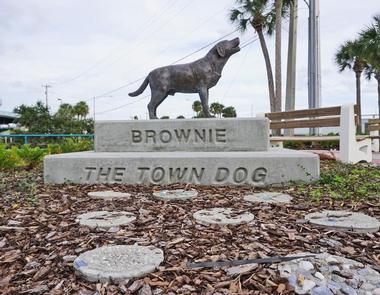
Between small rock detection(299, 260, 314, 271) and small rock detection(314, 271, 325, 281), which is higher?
small rock detection(299, 260, 314, 271)

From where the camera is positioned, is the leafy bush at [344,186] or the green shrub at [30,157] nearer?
the leafy bush at [344,186]

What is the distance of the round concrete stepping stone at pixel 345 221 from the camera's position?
271 centimetres

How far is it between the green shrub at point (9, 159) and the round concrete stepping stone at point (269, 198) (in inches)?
201

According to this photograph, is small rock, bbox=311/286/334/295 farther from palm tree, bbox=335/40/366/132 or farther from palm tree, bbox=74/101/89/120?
palm tree, bbox=74/101/89/120

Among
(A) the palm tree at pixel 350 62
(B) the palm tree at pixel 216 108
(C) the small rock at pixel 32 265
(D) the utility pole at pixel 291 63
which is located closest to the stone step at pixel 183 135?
(C) the small rock at pixel 32 265

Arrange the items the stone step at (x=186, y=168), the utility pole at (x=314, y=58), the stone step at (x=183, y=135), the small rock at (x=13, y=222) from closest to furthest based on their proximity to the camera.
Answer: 1. the small rock at (x=13, y=222)
2. the stone step at (x=186, y=168)
3. the stone step at (x=183, y=135)
4. the utility pole at (x=314, y=58)

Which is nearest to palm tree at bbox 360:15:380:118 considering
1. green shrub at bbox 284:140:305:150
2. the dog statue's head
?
green shrub at bbox 284:140:305:150

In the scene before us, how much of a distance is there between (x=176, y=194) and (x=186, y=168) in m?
0.83

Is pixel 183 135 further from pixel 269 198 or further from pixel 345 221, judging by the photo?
pixel 345 221

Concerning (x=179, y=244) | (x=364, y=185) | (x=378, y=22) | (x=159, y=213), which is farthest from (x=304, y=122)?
(x=378, y=22)

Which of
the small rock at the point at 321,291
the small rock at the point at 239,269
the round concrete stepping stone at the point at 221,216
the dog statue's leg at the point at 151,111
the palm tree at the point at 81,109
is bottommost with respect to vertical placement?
Answer: the small rock at the point at 321,291

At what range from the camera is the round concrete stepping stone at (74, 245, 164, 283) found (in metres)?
2.00

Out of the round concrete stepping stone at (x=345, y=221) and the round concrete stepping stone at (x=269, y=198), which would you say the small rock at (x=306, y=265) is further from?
the round concrete stepping stone at (x=269, y=198)

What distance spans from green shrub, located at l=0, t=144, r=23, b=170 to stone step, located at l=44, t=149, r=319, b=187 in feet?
7.84
